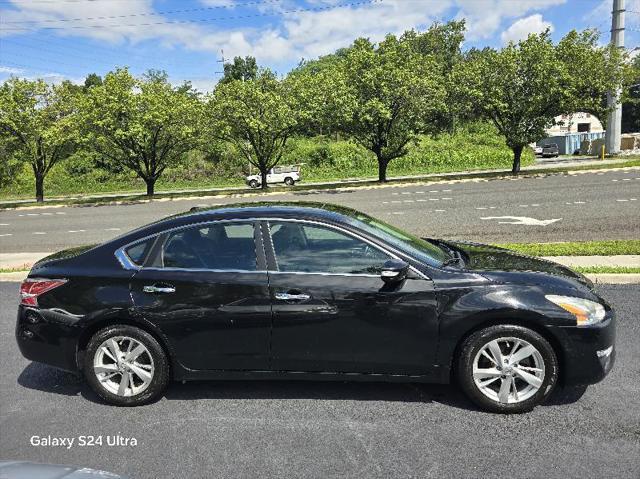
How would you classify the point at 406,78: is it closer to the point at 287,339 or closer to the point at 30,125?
the point at 30,125

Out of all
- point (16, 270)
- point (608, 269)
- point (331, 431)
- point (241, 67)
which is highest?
point (241, 67)

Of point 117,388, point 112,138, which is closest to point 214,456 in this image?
point 117,388

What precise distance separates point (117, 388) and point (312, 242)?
6.16ft

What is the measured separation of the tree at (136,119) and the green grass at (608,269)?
2407 centimetres

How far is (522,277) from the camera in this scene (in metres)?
3.73

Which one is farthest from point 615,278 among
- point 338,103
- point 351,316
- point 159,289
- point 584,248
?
point 338,103

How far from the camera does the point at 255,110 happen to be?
92.9ft

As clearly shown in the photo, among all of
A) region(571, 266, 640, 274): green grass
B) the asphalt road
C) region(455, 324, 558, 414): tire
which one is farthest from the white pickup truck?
region(455, 324, 558, 414): tire

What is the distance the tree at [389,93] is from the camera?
2711 centimetres

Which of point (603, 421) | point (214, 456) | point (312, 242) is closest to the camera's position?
point (214, 456)

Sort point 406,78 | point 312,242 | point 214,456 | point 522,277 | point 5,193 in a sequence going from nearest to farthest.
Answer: point 214,456 → point 522,277 → point 312,242 → point 406,78 → point 5,193

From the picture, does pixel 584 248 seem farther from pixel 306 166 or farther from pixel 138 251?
pixel 306 166

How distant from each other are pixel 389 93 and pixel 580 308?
25.0 metres

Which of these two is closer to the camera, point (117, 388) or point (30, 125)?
point (117, 388)
